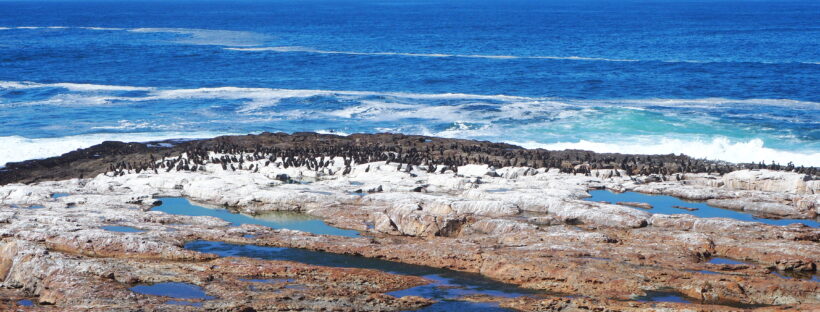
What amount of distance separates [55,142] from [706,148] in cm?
3281

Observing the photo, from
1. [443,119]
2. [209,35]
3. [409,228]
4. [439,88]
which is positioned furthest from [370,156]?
[209,35]

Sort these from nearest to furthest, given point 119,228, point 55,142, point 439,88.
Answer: point 119,228 → point 55,142 → point 439,88

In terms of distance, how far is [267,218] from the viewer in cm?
2556

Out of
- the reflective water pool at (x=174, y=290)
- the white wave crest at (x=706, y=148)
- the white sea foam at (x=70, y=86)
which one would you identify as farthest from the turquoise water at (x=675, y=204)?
the white sea foam at (x=70, y=86)

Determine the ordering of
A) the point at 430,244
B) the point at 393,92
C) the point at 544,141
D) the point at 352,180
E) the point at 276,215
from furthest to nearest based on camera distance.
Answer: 1. the point at 393,92
2. the point at 544,141
3. the point at 352,180
4. the point at 276,215
5. the point at 430,244

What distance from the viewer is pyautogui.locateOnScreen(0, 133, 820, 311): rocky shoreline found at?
16.5m

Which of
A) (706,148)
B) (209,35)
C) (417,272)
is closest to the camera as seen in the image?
(417,272)

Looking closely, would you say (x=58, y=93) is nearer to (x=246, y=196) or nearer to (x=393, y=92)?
(x=393, y=92)

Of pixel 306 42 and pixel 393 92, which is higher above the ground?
pixel 306 42

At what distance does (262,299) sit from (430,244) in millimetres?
5819

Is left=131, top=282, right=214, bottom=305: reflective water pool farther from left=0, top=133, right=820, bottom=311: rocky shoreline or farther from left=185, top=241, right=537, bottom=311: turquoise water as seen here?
left=185, top=241, right=537, bottom=311: turquoise water

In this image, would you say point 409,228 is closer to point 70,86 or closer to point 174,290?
point 174,290

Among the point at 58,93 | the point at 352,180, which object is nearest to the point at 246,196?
the point at 352,180

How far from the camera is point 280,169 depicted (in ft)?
101
